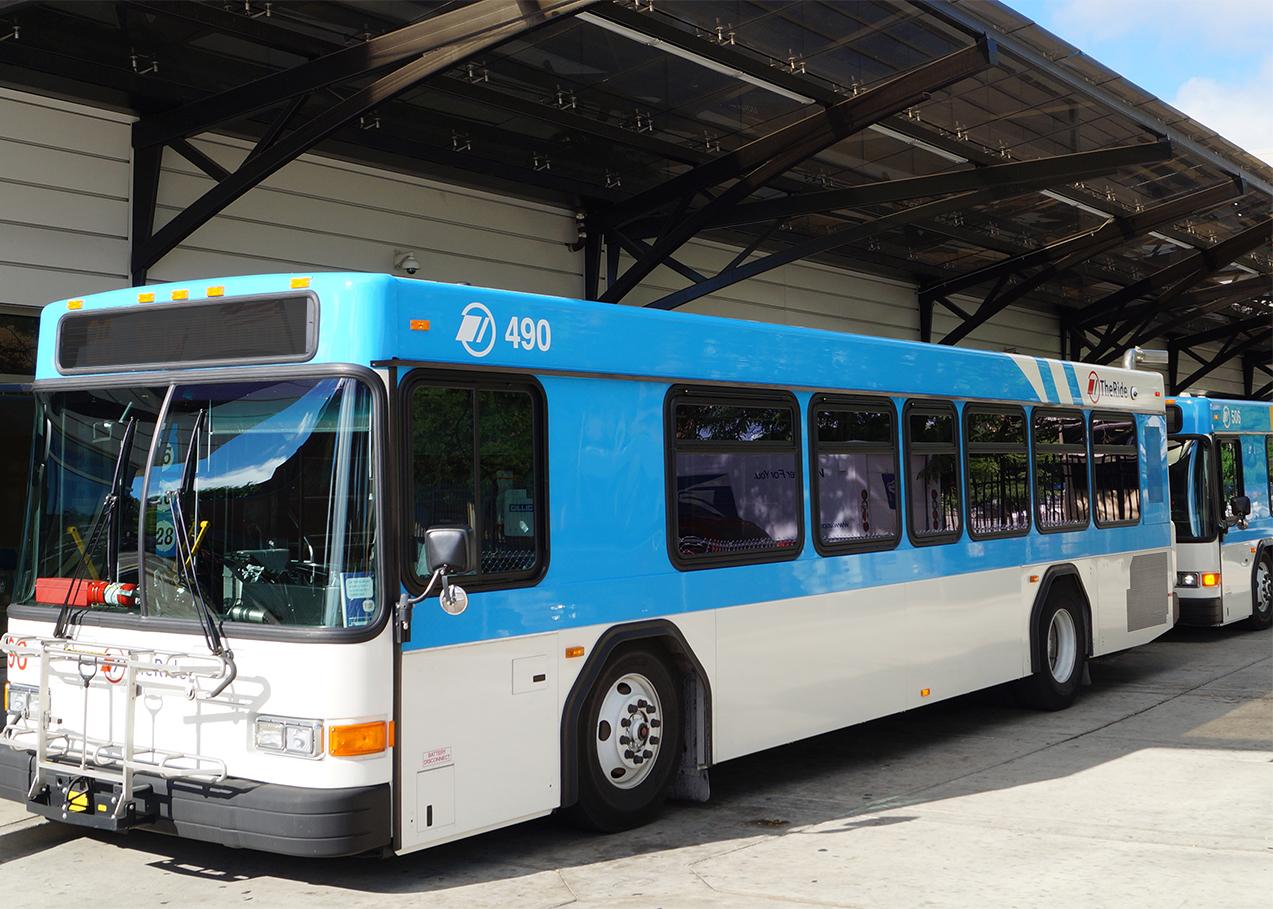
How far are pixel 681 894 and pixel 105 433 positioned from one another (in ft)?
Answer: 11.2

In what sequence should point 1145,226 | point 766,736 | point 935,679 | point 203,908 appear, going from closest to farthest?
point 203,908, point 766,736, point 935,679, point 1145,226

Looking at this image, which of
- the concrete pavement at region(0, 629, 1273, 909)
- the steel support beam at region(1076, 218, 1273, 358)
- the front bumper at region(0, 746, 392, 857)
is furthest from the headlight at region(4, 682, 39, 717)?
the steel support beam at region(1076, 218, 1273, 358)

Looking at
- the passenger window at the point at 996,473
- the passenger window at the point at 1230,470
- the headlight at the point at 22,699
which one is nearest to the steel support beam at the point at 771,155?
the passenger window at the point at 996,473

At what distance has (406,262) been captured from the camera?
523 inches

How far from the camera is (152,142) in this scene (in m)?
11.1

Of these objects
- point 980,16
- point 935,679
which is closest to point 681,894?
point 935,679

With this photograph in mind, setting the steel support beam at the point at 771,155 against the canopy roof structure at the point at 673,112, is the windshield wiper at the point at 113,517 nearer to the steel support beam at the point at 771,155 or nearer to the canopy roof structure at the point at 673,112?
the canopy roof structure at the point at 673,112

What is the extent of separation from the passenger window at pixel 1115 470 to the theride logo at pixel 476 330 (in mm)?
7148

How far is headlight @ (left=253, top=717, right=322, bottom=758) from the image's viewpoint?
5.39 meters

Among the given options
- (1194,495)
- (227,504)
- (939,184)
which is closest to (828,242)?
(939,184)

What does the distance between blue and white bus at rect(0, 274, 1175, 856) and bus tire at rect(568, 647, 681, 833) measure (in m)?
0.02

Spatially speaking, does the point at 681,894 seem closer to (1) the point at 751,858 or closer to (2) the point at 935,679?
(1) the point at 751,858

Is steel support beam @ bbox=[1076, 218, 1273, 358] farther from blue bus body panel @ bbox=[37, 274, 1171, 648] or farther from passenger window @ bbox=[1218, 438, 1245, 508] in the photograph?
blue bus body panel @ bbox=[37, 274, 1171, 648]

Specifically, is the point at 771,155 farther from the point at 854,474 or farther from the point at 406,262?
the point at 854,474
